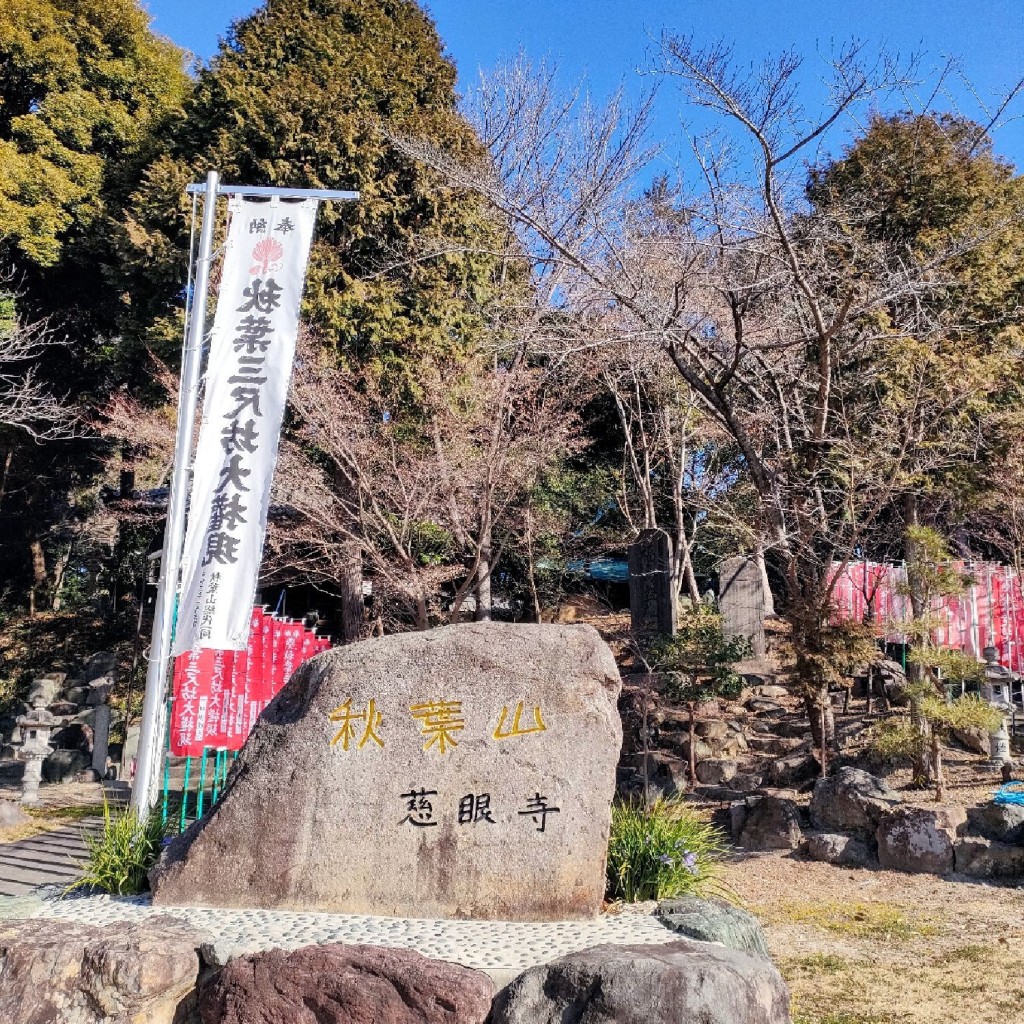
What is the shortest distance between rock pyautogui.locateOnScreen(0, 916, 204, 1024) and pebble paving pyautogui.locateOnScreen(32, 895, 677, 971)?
21cm

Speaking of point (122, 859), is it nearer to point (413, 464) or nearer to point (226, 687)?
point (226, 687)

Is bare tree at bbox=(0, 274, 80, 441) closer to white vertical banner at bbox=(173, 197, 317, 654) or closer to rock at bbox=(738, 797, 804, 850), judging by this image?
white vertical banner at bbox=(173, 197, 317, 654)

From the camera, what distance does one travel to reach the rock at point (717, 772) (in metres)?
11.7

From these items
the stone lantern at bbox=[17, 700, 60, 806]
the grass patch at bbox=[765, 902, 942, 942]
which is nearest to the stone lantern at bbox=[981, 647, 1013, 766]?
the grass patch at bbox=[765, 902, 942, 942]

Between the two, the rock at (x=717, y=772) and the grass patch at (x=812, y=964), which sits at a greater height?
the rock at (x=717, y=772)

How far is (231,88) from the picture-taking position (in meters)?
14.5

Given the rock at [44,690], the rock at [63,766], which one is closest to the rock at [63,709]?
the rock at [44,690]

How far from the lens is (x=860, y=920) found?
22.9 ft

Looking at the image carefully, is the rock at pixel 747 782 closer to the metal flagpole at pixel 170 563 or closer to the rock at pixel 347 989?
the metal flagpole at pixel 170 563

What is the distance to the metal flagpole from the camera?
6.27m

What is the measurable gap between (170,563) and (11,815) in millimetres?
5224

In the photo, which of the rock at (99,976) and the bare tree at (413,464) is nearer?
the rock at (99,976)

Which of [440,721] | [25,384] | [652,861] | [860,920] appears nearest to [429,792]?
[440,721]

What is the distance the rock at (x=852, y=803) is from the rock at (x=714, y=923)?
14.2ft
